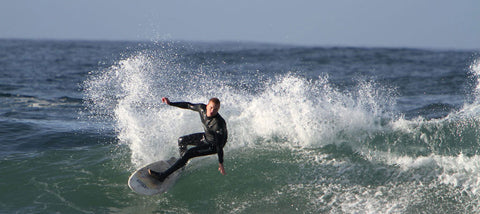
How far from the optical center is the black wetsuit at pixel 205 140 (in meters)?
7.34

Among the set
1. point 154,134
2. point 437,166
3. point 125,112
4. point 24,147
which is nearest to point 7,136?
point 24,147

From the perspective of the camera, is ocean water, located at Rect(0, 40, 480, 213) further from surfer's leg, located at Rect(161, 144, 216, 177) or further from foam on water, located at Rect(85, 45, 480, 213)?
surfer's leg, located at Rect(161, 144, 216, 177)

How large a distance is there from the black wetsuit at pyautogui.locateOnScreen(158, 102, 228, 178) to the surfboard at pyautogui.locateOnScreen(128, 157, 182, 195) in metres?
0.24

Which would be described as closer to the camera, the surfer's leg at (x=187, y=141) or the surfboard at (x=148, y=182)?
the surfboard at (x=148, y=182)

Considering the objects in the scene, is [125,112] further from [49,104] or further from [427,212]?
[49,104]

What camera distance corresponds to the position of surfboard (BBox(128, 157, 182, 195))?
7543mm

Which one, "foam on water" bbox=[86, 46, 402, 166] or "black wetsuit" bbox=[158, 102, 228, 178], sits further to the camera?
"foam on water" bbox=[86, 46, 402, 166]

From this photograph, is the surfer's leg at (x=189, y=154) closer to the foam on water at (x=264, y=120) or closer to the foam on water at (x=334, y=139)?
the foam on water at (x=334, y=139)

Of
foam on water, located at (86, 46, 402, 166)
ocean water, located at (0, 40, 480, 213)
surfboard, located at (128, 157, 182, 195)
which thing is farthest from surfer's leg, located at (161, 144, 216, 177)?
foam on water, located at (86, 46, 402, 166)

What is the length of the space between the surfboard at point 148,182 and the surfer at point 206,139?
0.14 meters

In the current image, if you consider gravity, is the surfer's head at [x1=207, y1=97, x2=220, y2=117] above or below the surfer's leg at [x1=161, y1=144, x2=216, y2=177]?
above

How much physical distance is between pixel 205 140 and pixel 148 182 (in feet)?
3.75

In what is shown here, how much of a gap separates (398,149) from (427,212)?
2234 mm

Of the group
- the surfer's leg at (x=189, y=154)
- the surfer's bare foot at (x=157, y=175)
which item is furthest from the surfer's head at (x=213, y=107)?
the surfer's bare foot at (x=157, y=175)
